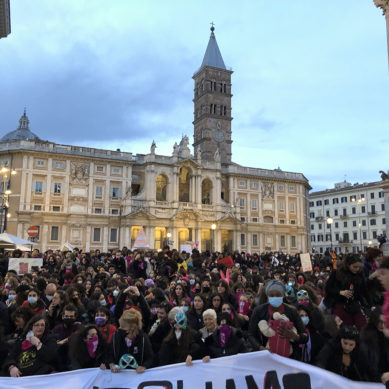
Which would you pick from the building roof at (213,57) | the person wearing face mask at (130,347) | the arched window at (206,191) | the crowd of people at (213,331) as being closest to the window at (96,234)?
the arched window at (206,191)

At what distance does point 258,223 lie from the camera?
59844 millimetres

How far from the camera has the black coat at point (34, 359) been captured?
562 centimetres

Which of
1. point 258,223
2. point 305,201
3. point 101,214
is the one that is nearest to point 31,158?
point 101,214

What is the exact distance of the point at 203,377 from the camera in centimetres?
515

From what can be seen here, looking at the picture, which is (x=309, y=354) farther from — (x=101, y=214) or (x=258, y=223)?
(x=258, y=223)

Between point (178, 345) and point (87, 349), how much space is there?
141cm

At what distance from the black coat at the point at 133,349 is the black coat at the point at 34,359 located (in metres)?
0.93

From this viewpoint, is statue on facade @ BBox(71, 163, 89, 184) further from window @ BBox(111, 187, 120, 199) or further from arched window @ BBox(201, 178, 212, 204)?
arched window @ BBox(201, 178, 212, 204)

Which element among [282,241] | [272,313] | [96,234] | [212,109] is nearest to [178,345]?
[272,313]

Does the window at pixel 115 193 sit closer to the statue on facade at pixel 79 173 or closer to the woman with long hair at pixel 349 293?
the statue on facade at pixel 79 173

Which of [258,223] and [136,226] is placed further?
[258,223]

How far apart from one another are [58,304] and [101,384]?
102 inches

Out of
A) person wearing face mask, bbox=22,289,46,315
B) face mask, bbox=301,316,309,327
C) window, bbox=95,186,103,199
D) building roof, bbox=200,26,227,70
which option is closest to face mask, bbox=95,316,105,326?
person wearing face mask, bbox=22,289,46,315

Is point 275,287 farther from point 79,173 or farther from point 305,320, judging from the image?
point 79,173
